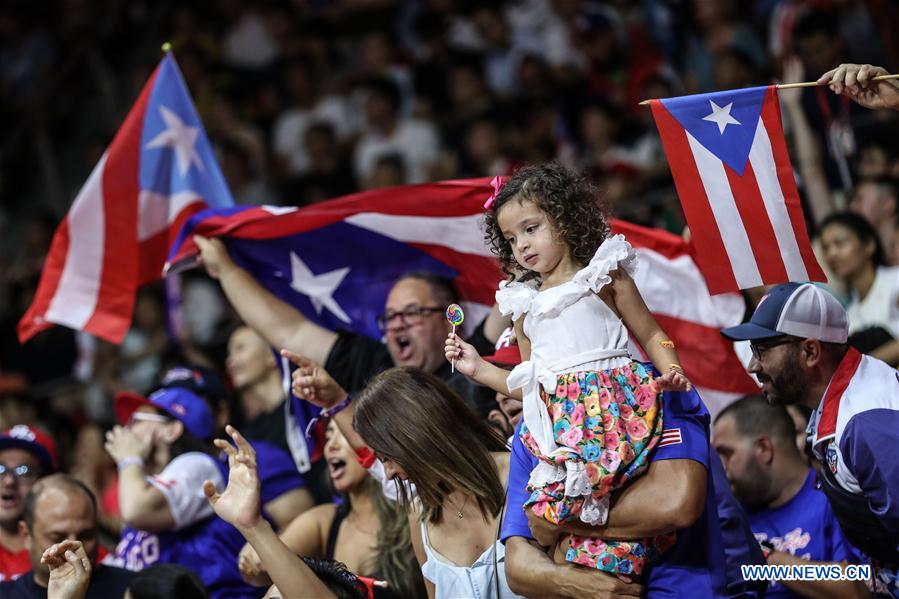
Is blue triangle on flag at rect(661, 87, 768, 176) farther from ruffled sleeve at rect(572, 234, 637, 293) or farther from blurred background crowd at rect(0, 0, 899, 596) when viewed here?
blurred background crowd at rect(0, 0, 899, 596)

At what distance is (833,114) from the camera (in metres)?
7.21

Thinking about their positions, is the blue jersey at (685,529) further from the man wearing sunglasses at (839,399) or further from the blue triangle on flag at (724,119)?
the blue triangle on flag at (724,119)

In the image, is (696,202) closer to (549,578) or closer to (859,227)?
(549,578)

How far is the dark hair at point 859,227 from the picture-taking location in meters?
6.20

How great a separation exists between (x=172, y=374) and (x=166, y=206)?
2.80ft

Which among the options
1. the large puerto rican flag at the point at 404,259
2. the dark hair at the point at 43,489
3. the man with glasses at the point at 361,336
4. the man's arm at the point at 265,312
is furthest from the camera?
the man's arm at the point at 265,312

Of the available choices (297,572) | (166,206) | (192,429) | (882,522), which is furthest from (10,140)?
(882,522)

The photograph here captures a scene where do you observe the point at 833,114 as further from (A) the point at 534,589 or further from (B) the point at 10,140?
(B) the point at 10,140

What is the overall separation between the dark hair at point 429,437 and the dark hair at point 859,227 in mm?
2866

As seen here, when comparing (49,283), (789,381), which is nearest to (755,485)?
(789,381)

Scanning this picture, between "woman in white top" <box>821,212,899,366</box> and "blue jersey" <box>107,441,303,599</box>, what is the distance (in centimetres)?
313

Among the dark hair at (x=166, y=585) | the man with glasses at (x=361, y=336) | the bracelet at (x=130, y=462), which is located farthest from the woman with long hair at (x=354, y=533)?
the bracelet at (x=130, y=462)

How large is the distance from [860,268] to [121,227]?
3.69 metres

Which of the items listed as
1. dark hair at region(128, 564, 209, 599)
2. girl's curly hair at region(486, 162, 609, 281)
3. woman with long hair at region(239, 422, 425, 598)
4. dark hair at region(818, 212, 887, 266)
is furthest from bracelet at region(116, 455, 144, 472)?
dark hair at region(818, 212, 887, 266)
